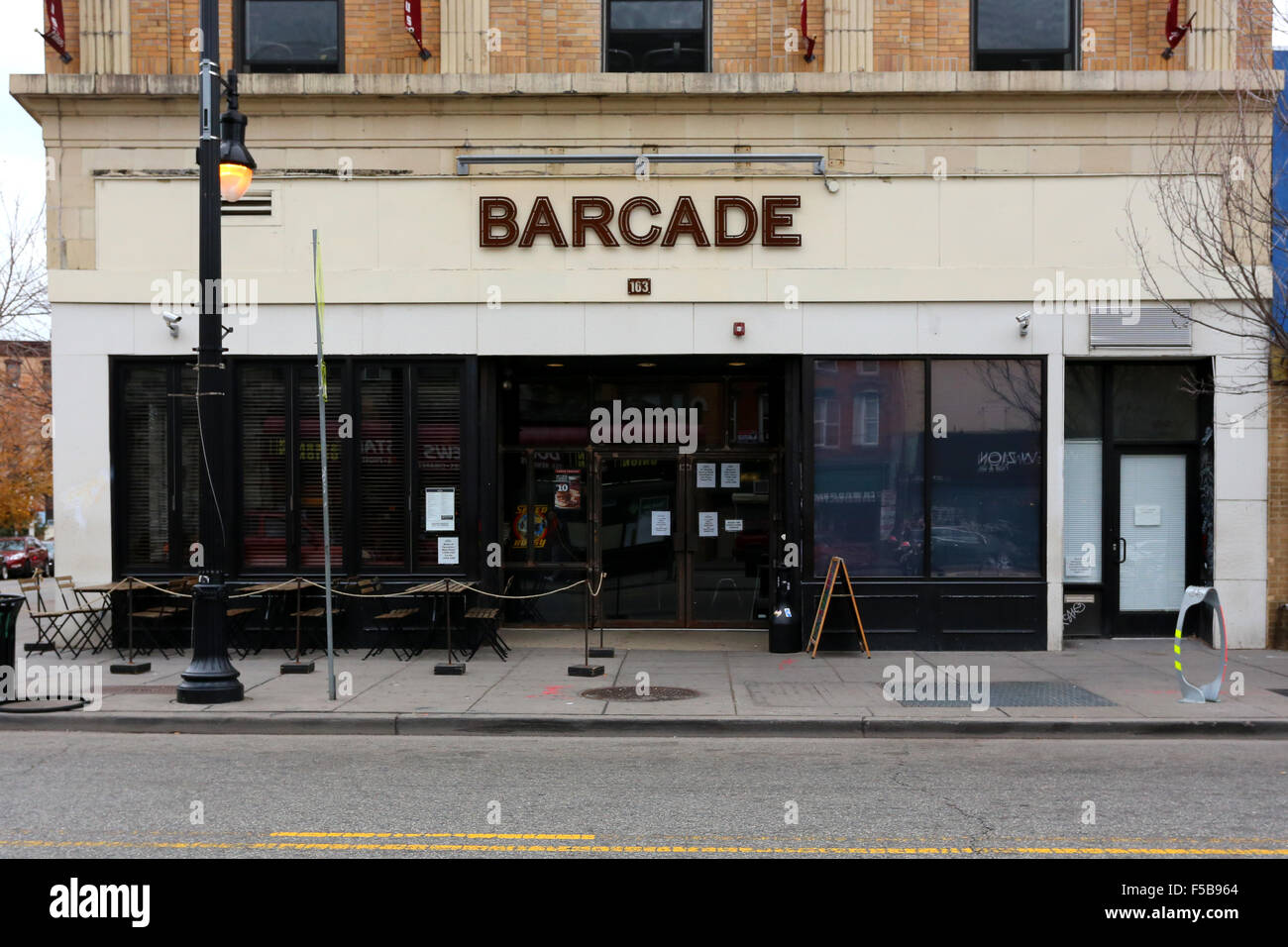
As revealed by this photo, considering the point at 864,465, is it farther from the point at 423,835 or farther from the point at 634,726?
the point at 423,835

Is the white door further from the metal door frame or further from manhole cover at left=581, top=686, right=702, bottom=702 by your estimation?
manhole cover at left=581, top=686, right=702, bottom=702

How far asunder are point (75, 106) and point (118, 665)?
22.9 ft

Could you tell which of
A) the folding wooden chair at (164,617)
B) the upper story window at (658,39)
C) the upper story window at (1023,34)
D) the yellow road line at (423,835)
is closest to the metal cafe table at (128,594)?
the folding wooden chair at (164,617)

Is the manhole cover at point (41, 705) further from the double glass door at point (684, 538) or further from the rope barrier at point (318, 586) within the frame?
the double glass door at point (684, 538)

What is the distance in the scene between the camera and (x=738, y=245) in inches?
555

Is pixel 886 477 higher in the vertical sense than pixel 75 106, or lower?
lower

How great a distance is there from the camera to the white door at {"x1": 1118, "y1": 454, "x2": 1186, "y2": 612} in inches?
576

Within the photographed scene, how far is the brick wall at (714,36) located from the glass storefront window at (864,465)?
394 cm

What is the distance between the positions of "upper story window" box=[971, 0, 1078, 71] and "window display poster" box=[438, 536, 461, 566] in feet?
29.0

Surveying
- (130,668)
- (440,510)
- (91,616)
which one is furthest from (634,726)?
(91,616)

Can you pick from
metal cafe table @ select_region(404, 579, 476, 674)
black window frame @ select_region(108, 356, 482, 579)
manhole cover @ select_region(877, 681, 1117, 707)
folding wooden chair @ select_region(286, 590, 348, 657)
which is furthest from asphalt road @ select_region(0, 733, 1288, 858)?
black window frame @ select_region(108, 356, 482, 579)

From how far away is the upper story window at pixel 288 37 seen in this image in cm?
1455

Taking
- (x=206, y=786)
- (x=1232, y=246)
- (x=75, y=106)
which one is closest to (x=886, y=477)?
(x=1232, y=246)

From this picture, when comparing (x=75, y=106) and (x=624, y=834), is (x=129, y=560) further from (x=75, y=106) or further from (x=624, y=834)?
(x=624, y=834)
